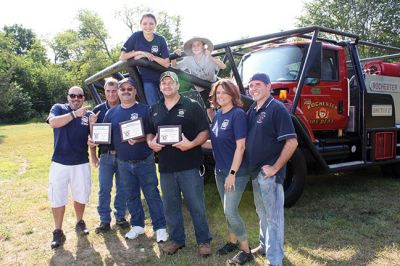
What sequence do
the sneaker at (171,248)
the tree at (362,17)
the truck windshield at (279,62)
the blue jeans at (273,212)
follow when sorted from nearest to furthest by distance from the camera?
the blue jeans at (273,212)
the sneaker at (171,248)
the truck windshield at (279,62)
the tree at (362,17)

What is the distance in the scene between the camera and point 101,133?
172 inches

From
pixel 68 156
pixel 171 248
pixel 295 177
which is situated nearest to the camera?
pixel 171 248

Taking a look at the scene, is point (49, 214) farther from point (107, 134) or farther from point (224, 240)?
point (224, 240)

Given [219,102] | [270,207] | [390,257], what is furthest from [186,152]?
[390,257]

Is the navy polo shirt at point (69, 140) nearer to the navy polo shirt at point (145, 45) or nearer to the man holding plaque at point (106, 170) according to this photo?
the man holding plaque at point (106, 170)

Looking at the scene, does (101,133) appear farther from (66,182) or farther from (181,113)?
(181,113)

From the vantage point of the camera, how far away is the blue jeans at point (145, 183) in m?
4.31

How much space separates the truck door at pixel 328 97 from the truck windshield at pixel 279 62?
13.9 inches

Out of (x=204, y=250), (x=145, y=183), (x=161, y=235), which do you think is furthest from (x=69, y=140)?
(x=204, y=250)

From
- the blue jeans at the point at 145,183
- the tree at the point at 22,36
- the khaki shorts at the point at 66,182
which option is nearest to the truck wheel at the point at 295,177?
the blue jeans at the point at 145,183

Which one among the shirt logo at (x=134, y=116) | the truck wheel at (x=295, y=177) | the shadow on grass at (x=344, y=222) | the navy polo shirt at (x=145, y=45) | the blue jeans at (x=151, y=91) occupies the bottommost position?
the shadow on grass at (x=344, y=222)

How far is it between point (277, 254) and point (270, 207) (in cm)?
40

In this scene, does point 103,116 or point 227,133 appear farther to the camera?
point 103,116

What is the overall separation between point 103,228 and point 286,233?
2.10 meters
